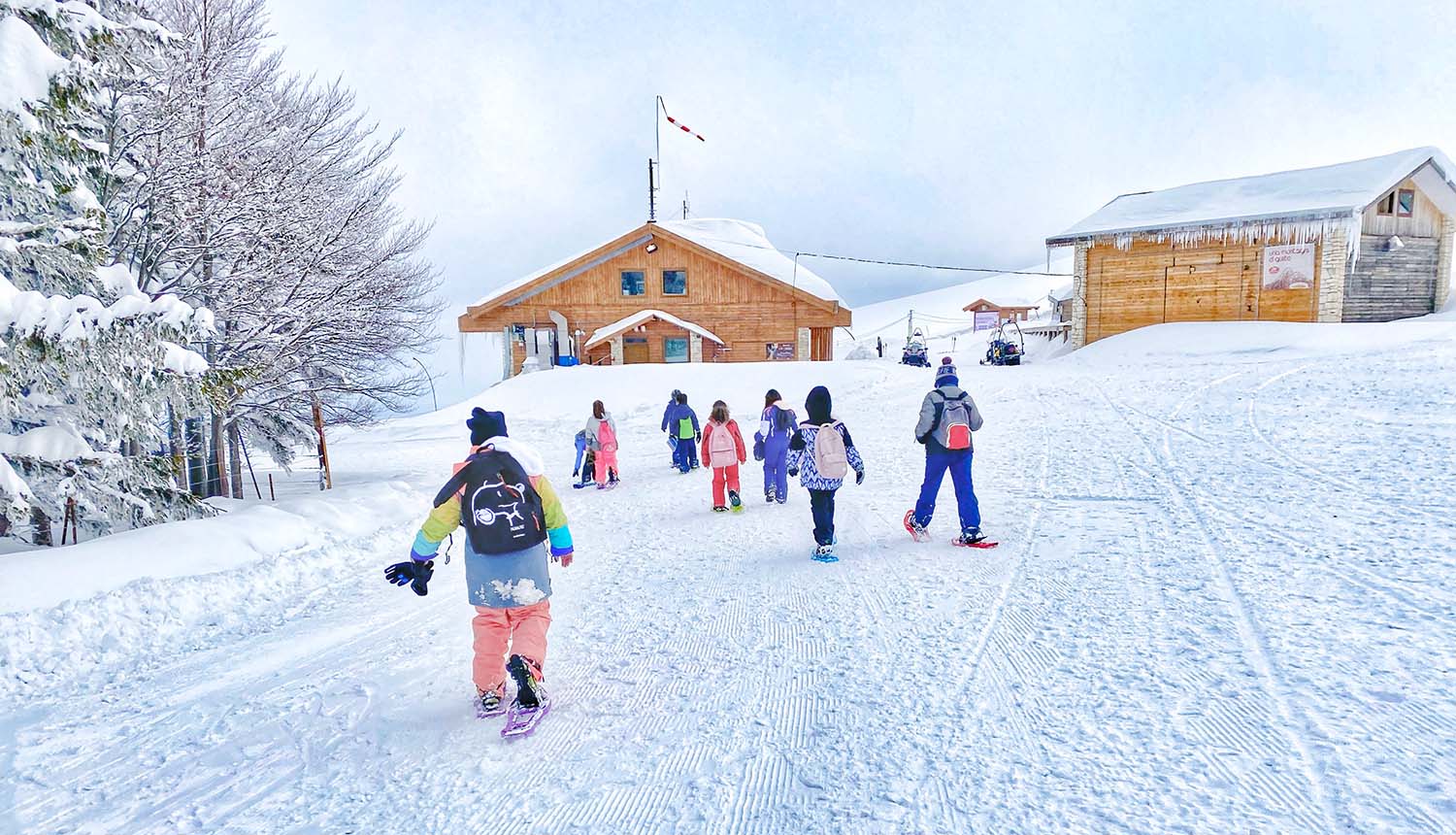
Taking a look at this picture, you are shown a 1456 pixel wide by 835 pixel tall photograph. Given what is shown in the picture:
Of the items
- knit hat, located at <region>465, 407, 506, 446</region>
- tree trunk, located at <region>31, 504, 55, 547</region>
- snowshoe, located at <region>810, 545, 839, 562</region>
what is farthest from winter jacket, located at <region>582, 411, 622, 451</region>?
knit hat, located at <region>465, 407, 506, 446</region>

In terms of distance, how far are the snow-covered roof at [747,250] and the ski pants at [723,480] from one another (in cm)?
1791

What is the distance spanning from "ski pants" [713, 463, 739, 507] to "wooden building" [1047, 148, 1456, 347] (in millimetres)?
20201

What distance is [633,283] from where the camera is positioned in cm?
2591

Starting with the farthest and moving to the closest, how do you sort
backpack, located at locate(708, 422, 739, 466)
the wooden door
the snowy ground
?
the wooden door, backpack, located at locate(708, 422, 739, 466), the snowy ground

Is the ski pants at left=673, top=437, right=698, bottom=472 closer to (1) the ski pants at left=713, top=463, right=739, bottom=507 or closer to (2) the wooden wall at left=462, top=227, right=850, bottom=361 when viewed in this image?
(1) the ski pants at left=713, top=463, right=739, bottom=507

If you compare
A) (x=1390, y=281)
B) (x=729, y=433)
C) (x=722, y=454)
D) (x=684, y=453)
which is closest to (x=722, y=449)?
(x=722, y=454)

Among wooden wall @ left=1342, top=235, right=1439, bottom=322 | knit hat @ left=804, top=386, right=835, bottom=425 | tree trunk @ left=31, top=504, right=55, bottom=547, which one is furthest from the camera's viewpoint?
wooden wall @ left=1342, top=235, right=1439, bottom=322

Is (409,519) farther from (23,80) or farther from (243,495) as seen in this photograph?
(23,80)

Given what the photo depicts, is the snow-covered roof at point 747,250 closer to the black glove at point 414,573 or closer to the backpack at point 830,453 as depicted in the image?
the backpack at point 830,453

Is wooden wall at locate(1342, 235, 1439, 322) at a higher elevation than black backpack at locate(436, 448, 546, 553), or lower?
higher

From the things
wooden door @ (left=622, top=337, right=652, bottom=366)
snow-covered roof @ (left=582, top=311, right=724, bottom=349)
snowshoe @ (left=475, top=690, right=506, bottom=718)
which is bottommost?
snowshoe @ (left=475, top=690, right=506, bottom=718)

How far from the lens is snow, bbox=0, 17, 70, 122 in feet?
16.2

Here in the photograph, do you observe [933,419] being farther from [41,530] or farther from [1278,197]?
[1278,197]

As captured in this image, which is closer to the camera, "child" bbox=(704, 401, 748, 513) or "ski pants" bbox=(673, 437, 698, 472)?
"child" bbox=(704, 401, 748, 513)
